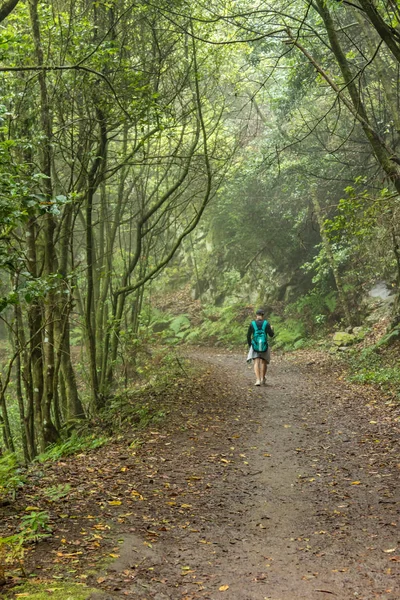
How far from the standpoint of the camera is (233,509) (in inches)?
222

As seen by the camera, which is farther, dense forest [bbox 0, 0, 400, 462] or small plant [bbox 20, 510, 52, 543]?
dense forest [bbox 0, 0, 400, 462]

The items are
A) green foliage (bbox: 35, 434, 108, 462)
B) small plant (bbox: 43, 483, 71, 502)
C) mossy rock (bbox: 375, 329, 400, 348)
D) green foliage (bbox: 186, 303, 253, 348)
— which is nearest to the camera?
small plant (bbox: 43, 483, 71, 502)

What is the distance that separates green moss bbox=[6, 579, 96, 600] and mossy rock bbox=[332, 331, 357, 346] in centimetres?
1424

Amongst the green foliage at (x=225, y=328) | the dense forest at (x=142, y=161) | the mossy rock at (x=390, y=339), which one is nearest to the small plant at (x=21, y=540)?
the dense forest at (x=142, y=161)

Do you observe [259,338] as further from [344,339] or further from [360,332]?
[360,332]

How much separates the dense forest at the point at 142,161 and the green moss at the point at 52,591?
2.19 meters

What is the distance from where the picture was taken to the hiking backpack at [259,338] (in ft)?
41.9

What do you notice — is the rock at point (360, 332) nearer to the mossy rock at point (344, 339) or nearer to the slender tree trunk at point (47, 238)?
the mossy rock at point (344, 339)

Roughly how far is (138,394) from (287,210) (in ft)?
42.7

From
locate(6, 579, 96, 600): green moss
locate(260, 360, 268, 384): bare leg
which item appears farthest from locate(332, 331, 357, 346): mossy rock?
locate(6, 579, 96, 600): green moss

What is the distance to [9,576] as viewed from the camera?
354cm

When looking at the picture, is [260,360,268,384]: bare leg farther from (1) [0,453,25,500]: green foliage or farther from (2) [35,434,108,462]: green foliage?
(1) [0,453,25,500]: green foliage

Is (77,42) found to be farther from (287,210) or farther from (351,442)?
(287,210)

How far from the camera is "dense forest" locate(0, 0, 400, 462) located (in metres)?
7.99
